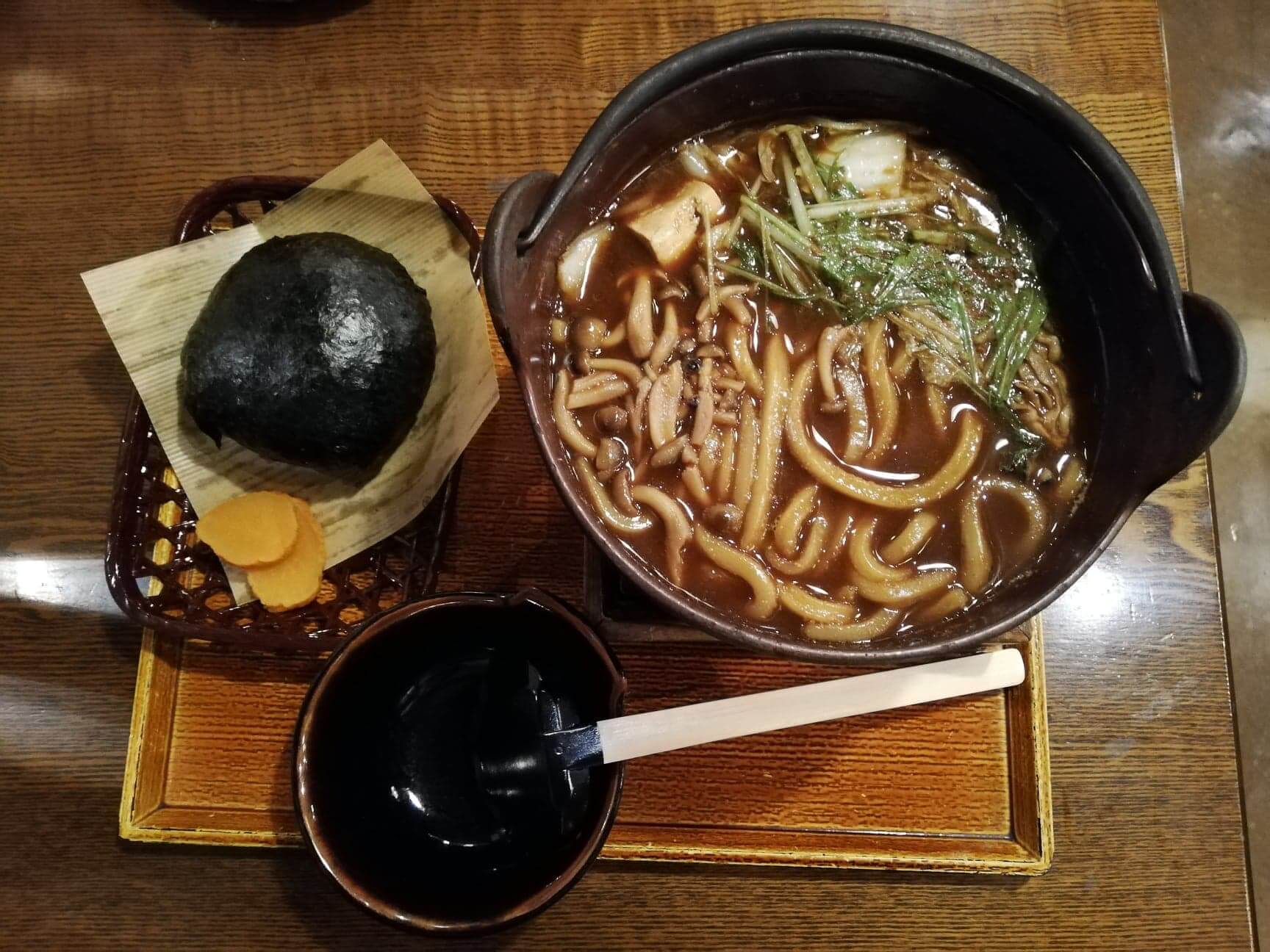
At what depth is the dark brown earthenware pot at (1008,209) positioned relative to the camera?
1.49m

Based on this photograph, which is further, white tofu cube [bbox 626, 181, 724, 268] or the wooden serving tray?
the wooden serving tray

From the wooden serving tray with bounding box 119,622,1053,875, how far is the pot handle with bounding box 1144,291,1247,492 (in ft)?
2.36

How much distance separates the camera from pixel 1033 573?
67.6 inches

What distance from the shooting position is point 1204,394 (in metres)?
1.48

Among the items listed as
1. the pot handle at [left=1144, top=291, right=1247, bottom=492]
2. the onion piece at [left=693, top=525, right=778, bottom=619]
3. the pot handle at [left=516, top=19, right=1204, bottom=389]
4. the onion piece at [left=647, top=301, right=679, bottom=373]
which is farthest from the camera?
the onion piece at [left=647, top=301, right=679, bottom=373]

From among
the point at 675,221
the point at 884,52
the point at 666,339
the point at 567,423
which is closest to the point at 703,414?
the point at 666,339

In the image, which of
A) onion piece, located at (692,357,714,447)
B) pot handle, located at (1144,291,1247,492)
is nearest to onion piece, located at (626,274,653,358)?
onion piece, located at (692,357,714,447)

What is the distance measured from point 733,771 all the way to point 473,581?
0.85 meters

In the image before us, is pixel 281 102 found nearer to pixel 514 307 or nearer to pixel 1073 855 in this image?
pixel 514 307

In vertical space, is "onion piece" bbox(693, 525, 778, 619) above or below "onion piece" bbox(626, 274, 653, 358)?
below

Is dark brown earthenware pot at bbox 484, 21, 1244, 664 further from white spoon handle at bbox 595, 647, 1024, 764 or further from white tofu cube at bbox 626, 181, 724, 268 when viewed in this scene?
white spoon handle at bbox 595, 647, 1024, 764

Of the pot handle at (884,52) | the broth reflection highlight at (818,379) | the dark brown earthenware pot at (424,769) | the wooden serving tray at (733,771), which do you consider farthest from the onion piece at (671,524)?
the pot handle at (884,52)

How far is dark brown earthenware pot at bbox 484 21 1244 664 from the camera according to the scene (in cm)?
149

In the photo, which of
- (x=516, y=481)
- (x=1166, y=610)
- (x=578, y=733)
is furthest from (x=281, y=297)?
(x=1166, y=610)
